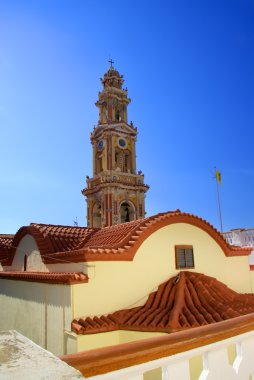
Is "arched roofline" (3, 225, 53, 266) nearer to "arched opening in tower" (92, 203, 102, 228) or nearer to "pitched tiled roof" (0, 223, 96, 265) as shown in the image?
"pitched tiled roof" (0, 223, 96, 265)

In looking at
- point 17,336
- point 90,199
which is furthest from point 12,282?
point 90,199

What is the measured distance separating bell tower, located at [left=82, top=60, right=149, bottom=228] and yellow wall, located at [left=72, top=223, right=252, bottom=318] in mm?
18169

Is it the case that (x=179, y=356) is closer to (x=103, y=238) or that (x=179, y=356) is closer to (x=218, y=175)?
(x=103, y=238)

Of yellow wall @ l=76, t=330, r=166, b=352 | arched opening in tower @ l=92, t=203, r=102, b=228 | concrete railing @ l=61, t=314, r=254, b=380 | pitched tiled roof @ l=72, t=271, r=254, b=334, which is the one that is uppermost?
arched opening in tower @ l=92, t=203, r=102, b=228

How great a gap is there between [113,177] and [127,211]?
394cm

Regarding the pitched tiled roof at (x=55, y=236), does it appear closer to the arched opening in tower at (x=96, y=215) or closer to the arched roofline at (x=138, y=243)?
the arched roofline at (x=138, y=243)

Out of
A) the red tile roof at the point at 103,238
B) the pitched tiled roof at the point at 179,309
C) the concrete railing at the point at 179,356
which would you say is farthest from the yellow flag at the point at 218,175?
the concrete railing at the point at 179,356

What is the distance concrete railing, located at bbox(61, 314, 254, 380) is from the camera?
1658 mm

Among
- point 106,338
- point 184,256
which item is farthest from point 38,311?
point 184,256

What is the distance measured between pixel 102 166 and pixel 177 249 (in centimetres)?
2322

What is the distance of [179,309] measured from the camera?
27.8 feet

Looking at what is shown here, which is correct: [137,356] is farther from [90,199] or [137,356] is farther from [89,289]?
[90,199]

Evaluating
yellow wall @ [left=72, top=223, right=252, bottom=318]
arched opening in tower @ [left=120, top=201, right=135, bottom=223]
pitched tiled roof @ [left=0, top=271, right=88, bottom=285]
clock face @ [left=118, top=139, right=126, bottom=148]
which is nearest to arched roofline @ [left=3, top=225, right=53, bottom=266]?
pitched tiled roof @ [left=0, top=271, right=88, bottom=285]

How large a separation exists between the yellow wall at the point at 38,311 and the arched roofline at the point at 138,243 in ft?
3.31
